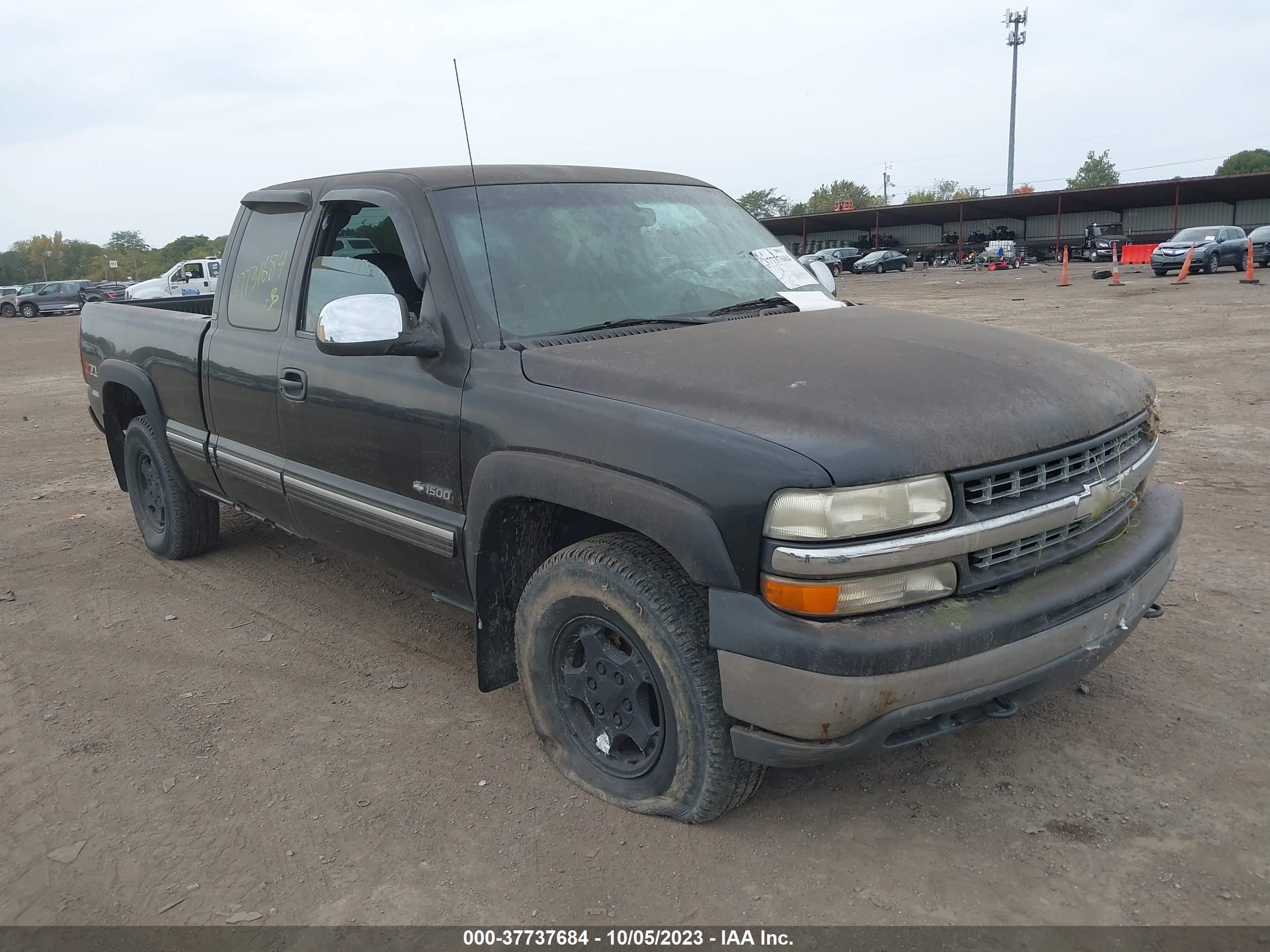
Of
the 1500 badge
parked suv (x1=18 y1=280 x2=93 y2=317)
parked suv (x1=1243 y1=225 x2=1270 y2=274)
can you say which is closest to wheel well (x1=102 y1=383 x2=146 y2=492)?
the 1500 badge

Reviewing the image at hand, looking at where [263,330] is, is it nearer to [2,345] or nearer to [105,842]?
[105,842]

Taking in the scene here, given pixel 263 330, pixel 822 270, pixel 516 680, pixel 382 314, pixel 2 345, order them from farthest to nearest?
pixel 2 345, pixel 822 270, pixel 263 330, pixel 516 680, pixel 382 314

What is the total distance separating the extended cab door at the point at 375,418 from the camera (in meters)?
3.24

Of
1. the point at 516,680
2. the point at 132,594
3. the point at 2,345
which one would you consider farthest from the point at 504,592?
the point at 2,345

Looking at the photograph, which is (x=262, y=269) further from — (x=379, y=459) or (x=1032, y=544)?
(x=1032, y=544)

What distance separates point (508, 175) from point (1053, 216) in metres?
51.5

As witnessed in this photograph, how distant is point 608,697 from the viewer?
292 centimetres

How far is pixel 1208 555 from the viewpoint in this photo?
4.71m

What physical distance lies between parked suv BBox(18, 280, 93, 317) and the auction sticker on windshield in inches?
1673

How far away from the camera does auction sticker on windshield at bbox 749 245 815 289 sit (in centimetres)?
391

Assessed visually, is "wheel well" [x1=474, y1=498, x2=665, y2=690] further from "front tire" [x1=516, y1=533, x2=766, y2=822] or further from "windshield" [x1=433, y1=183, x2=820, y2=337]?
"windshield" [x1=433, y1=183, x2=820, y2=337]

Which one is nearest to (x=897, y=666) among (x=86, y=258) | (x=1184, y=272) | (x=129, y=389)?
(x=129, y=389)

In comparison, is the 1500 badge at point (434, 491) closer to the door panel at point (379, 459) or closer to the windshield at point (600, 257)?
the door panel at point (379, 459)
